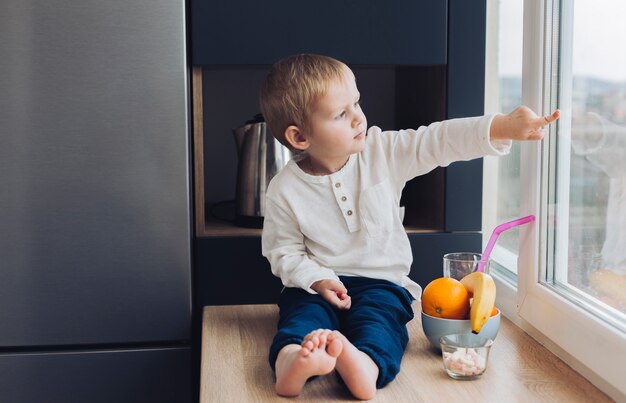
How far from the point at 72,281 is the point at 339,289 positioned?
52 cm

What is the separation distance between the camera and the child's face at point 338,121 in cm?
134

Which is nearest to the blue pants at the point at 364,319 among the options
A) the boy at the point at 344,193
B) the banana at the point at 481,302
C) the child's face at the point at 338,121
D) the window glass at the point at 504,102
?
the boy at the point at 344,193

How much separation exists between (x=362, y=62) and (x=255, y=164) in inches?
12.5

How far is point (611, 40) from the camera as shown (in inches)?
44.1

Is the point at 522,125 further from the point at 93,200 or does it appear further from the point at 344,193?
the point at 93,200

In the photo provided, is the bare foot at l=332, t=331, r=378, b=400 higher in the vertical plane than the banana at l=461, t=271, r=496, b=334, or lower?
lower

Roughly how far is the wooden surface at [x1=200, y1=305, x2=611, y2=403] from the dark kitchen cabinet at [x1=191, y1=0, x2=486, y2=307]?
0.19 m

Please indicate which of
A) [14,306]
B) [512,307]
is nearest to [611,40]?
[512,307]

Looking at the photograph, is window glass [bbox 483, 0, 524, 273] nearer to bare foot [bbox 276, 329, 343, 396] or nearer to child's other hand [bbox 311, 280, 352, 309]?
child's other hand [bbox 311, 280, 352, 309]

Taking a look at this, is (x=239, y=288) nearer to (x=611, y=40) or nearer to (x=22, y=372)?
(x=22, y=372)

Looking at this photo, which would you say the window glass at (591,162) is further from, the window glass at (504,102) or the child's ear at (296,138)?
the child's ear at (296,138)

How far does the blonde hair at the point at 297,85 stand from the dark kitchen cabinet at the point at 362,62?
180 millimetres

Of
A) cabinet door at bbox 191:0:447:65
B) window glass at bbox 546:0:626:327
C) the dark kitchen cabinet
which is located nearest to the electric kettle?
the dark kitchen cabinet

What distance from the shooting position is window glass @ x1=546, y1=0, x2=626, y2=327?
111cm
